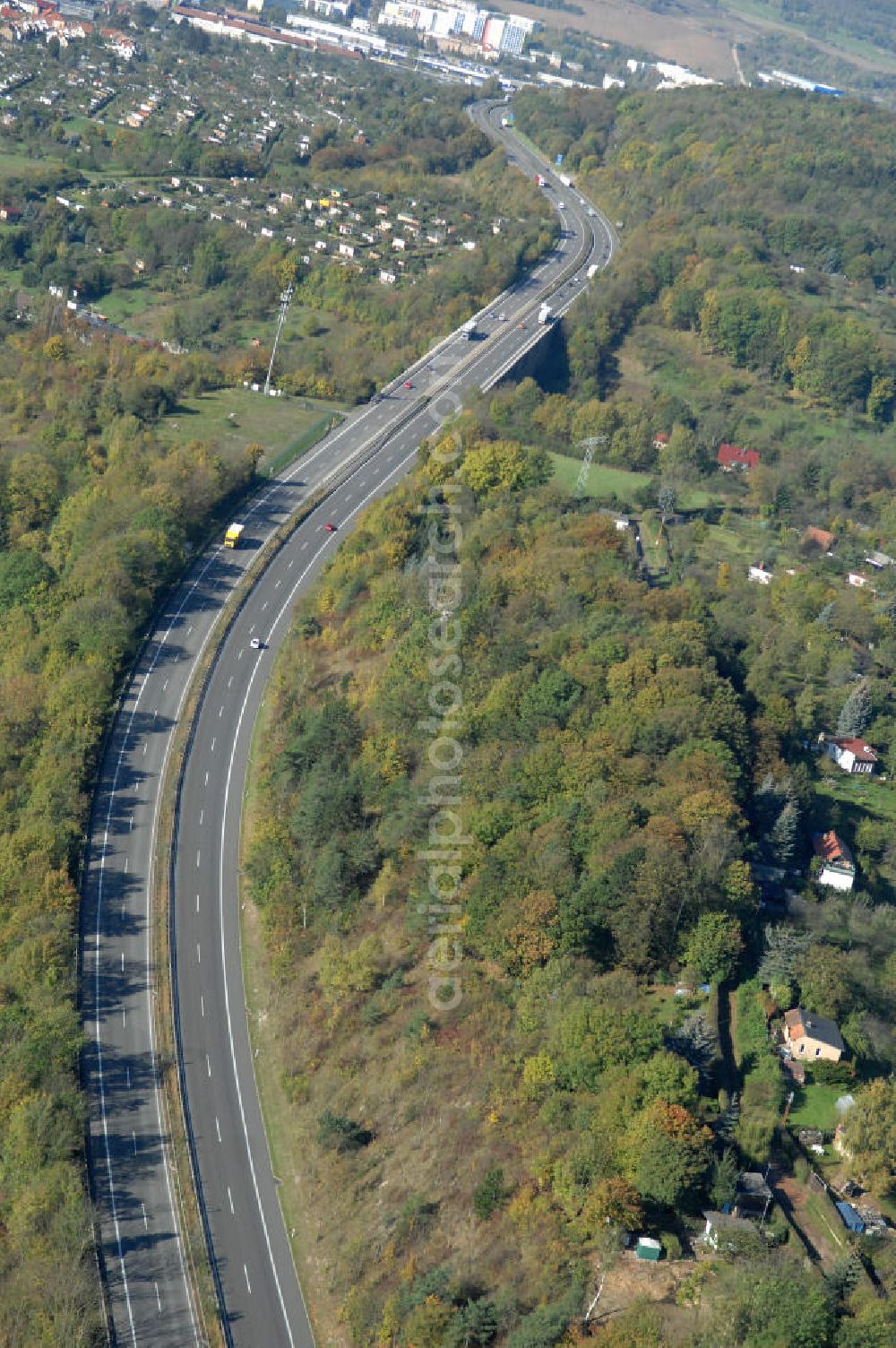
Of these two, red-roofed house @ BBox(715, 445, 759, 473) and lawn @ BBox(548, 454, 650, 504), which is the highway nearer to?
lawn @ BBox(548, 454, 650, 504)

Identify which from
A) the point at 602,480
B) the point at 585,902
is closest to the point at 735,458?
the point at 602,480

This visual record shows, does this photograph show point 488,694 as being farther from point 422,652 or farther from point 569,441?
point 569,441

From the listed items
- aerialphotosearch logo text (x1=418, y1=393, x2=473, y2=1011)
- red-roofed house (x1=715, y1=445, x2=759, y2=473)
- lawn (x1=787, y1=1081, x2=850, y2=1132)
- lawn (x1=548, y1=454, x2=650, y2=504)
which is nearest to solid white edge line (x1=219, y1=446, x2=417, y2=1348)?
aerialphotosearch logo text (x1=418, y1=393, x2=473, y2=1011)

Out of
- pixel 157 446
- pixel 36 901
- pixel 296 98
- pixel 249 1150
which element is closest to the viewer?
pixel 249 1150

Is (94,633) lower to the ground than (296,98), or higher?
lower

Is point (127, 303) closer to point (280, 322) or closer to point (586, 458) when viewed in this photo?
point (280, 322)

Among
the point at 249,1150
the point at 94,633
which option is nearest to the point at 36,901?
the point at 249,1150
